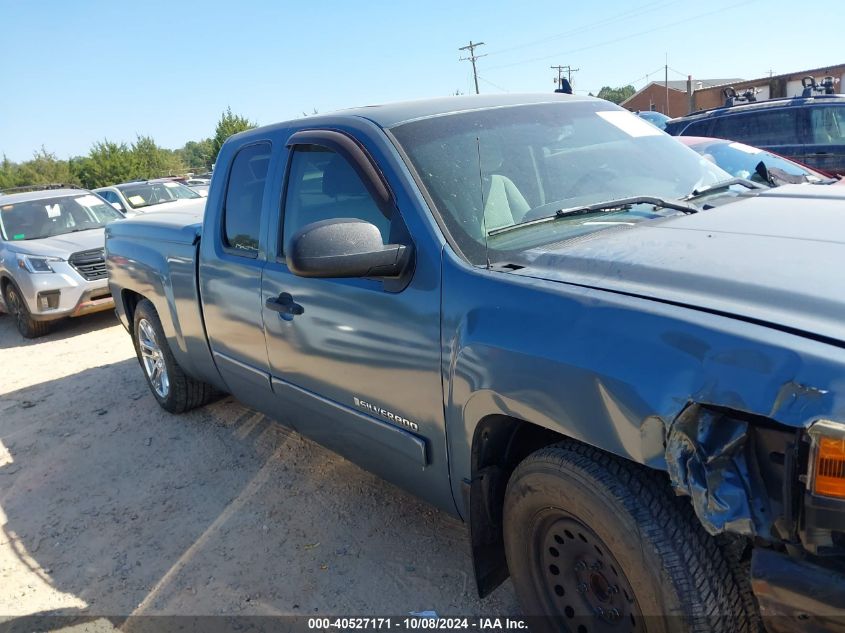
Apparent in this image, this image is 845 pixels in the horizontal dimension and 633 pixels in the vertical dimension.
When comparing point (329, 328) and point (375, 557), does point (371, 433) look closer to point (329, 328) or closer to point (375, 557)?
point (329, 328)

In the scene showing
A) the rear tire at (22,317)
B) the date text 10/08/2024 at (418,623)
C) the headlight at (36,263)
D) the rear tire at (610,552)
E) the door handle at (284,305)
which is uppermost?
the door handle at (284,305)

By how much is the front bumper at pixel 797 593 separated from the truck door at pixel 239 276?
237 centimetres

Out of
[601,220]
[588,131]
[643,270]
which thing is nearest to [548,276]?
[643,270]

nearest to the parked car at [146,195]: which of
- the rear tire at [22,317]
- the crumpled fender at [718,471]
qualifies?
the rear tire at [22,317]

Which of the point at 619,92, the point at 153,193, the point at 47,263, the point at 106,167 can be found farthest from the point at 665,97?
the point at 47,263

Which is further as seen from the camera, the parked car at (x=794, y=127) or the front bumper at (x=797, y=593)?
the parked car at (x=794, y=127)

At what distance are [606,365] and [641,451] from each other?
23 centimetres

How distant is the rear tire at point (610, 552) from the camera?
1776mm

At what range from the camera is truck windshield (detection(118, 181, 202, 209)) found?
1364 centimetres

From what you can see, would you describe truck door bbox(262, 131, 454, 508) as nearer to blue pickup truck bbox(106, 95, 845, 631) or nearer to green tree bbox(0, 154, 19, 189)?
blue pickup truck bbox(106, 95, 845, 631)

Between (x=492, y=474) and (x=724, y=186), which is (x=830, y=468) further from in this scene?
(x=724, y=186)

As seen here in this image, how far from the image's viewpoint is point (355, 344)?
2699 mm

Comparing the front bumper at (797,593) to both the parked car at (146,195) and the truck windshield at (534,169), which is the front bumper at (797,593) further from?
the parked car at (146,195)

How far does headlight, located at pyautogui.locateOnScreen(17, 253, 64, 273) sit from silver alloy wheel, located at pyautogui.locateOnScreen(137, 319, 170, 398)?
3.72 meters
